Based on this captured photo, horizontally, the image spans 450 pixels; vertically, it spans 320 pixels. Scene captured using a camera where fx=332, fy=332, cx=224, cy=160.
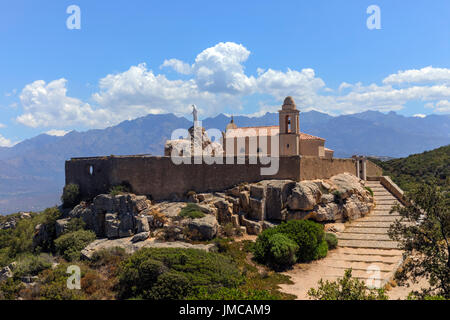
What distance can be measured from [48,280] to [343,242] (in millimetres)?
17469

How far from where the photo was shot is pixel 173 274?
14516 mm

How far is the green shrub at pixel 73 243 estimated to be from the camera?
2169cm

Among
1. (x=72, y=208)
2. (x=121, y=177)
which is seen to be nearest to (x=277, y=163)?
(x=121, y=177)

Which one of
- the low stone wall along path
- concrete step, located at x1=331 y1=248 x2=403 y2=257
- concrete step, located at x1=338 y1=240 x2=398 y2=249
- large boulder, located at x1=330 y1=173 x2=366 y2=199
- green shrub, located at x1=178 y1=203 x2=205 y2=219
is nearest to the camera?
the low stone wall along path

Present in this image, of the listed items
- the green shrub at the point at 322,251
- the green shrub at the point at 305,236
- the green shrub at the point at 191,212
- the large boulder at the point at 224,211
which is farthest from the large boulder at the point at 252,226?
the green shrub at the point at 322,251

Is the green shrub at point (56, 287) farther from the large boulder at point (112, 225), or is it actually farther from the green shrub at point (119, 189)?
the green shrub at point (119, 189)

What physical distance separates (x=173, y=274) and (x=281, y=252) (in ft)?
21.9

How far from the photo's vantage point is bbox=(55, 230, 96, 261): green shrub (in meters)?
21.7

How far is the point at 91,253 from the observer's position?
69.4ft

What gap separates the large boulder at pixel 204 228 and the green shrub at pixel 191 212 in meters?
0.65

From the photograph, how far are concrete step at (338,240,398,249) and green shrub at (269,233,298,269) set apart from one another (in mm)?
4527

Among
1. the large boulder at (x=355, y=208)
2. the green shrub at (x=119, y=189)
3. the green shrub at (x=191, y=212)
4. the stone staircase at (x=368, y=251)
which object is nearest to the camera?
the stone staircase at (x=368, y=251)

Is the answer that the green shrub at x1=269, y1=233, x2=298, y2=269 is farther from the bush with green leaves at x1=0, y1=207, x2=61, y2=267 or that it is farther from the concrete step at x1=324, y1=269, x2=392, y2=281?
the bush with green leaves at x1=0, y1=207, x2=61, y2=267

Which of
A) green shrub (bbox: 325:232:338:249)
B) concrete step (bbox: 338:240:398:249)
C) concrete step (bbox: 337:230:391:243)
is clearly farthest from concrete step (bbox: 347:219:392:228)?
green shrub (bbox: 325:232:338:249)
